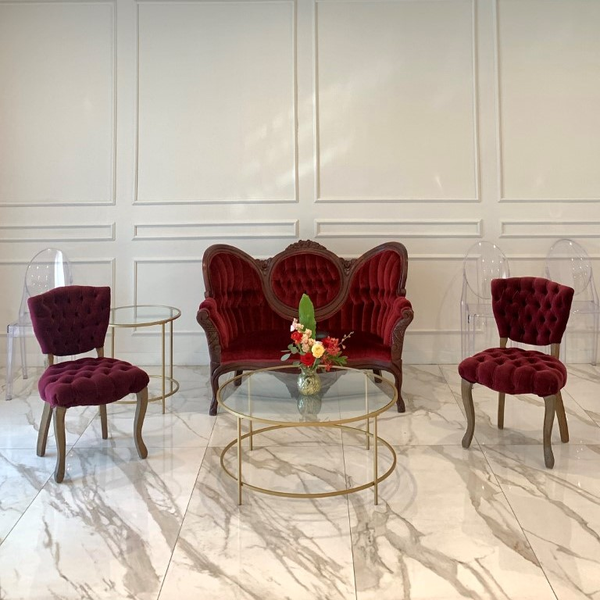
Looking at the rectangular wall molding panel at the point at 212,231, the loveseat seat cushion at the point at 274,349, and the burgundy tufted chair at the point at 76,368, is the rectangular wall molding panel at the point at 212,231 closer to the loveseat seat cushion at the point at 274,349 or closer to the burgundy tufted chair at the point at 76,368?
the loveseat seat cushion at the point at 274,349

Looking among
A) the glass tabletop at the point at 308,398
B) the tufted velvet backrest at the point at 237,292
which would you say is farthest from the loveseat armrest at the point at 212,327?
the glass tabletop at the point at 308,398

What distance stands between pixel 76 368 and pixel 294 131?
2.70m

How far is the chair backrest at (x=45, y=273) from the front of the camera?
17.0 feet

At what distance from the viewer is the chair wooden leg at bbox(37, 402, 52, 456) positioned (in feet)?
11.2

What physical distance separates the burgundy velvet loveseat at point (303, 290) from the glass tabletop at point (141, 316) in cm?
30

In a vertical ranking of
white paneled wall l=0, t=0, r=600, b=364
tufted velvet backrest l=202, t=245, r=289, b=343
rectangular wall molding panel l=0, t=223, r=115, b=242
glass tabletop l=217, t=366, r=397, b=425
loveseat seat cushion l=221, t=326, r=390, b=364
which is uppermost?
white paneled wall l=0, t=0, r=600, b=364

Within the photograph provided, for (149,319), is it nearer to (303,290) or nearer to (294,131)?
(303,290)

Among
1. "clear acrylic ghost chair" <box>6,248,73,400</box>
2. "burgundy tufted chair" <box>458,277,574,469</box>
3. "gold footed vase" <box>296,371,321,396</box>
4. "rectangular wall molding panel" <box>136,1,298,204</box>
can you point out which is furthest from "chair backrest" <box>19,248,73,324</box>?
"burgundy tufted chair" <box>458,277,574,469</box>

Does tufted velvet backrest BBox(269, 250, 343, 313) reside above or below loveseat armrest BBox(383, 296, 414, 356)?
above

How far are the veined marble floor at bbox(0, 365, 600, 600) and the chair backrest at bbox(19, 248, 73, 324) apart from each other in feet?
4.55

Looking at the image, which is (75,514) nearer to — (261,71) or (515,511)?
(515,511)

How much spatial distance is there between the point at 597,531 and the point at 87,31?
4.89 metres

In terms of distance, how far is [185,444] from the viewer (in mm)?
3697

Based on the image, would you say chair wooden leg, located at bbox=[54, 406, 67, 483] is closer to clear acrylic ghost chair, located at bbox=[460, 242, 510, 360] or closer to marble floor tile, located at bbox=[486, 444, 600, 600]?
marble floor tile, located at bbox=[486, 444, 600, 600]
